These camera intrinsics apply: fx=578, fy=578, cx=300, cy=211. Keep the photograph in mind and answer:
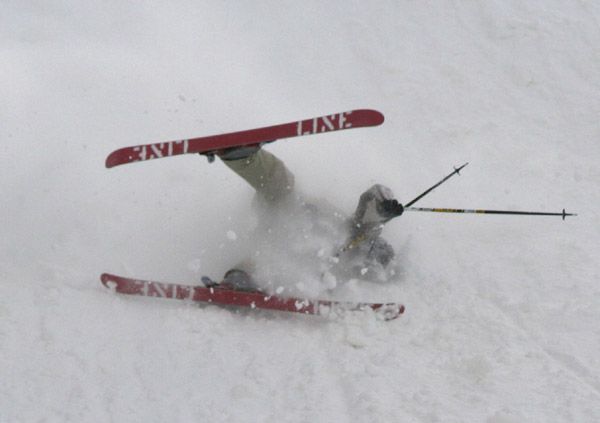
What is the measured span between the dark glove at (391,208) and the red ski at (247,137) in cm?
79

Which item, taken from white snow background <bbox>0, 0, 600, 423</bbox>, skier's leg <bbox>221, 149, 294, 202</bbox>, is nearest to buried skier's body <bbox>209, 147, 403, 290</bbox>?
skier's leg <bbox>221, 149, 294, 202</bbox>

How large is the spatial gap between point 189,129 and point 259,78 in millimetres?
1319

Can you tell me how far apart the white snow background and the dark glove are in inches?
23.7

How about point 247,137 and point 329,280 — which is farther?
point 329,280

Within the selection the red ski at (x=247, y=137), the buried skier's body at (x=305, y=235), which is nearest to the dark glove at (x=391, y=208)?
the buried skier's body at (x=305, y=235)

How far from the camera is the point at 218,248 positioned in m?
4.94

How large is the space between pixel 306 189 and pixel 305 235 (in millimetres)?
595

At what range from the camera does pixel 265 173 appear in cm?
444

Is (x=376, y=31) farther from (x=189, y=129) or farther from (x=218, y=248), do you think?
(x=218, y=248)

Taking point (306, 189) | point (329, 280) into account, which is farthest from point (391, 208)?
point (306, 189)

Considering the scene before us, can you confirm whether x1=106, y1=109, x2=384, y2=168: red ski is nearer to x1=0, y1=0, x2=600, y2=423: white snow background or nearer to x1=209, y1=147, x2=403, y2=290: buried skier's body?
x1=209, y1=147, x2=403, y2=290: buried skier's body

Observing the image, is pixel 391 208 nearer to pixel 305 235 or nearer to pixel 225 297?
pixel 305 235

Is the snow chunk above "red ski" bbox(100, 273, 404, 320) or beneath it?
above

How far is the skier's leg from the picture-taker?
408 centimetres
